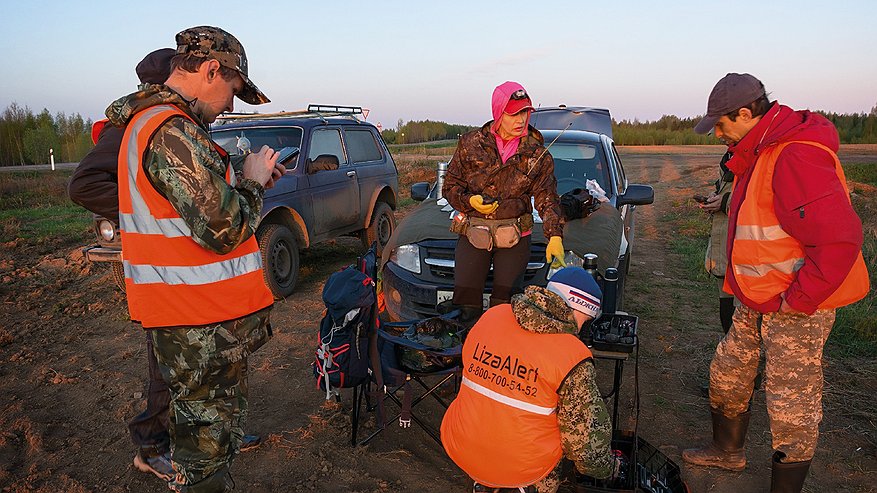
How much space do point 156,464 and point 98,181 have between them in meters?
1.58

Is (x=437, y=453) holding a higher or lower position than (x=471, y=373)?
lower

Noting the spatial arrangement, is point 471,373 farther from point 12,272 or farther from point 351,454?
point 12,272

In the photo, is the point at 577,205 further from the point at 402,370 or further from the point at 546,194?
the point at 402,370

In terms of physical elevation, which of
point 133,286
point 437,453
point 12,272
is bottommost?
point 437,453

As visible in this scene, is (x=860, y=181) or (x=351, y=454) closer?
(x=351, y=454)

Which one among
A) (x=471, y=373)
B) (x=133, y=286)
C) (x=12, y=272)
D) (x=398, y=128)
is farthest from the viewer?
(x=398, y=128)

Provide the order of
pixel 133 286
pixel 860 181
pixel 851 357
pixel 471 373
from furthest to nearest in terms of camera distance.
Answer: pixel 860 181, pixel 851 357, pixel 471 373, pixel 133 286

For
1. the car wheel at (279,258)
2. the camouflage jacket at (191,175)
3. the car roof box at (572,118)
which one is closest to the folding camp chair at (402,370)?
the camouflage jacket at (191,175)

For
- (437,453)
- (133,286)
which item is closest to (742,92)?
(437,453)

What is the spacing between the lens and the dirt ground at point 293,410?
3199mm

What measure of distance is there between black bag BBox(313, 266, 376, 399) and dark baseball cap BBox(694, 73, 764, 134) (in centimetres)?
210

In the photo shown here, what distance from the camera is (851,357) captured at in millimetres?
4730

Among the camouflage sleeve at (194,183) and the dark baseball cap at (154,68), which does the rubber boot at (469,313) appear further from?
the dark baseball cap at (154,68)

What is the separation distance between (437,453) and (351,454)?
21.0 inches
